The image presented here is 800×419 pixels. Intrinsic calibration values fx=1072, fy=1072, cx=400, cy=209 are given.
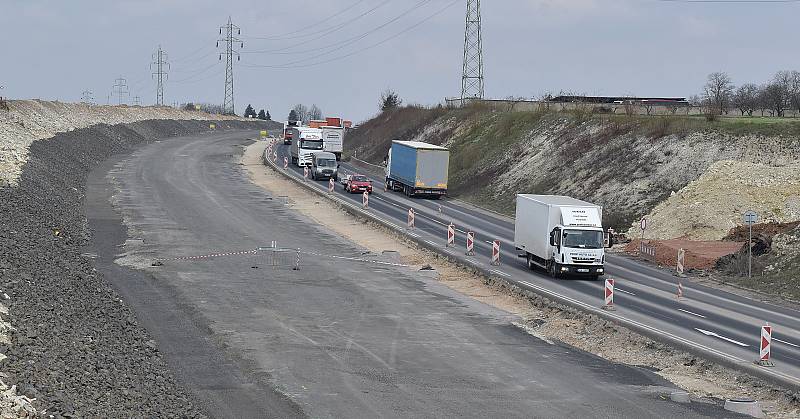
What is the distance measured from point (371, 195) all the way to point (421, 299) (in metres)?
41.0

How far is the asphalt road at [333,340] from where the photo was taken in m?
25.5

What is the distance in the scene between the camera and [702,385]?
1099 inches

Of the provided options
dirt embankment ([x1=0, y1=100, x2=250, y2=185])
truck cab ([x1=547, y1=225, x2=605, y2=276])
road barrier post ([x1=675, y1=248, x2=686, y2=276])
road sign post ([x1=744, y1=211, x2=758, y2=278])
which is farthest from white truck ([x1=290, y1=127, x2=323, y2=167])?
truck cab ([x1=547, y1=225, x2=605, y2=276])

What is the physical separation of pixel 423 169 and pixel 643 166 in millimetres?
16413

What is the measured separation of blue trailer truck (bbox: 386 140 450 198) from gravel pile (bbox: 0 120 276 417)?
30.2m

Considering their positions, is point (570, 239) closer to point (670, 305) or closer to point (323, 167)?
point (670, 305)

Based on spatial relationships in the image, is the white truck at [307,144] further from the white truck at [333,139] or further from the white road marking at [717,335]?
the white road marking at [717,335]

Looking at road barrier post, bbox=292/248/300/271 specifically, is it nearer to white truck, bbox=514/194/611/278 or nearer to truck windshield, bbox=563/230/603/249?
white truck, bbox=514/194/611/278

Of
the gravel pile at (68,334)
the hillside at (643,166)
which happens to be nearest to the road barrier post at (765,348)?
the gravel pile at (68,334)

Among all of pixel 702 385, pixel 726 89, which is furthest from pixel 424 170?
pixel 726 89

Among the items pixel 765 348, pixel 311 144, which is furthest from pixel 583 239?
pixel 311 144

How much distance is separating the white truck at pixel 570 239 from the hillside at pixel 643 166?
46.8 feet

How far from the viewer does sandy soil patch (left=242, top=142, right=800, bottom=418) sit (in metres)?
27.0

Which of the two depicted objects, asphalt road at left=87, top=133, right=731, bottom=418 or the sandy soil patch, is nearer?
asphalt road at left=87, top=133, right=731, bottom=418
